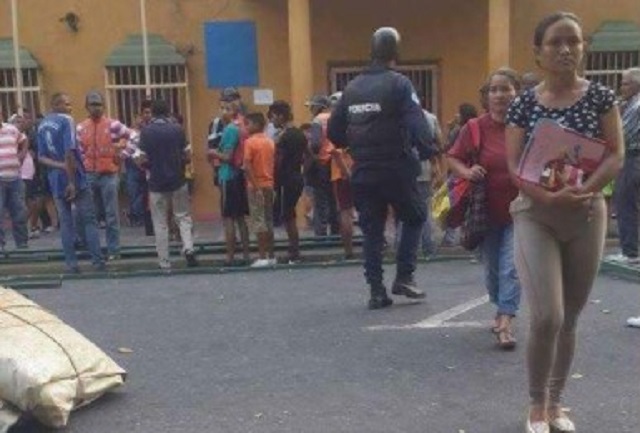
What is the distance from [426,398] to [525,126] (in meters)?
1.62

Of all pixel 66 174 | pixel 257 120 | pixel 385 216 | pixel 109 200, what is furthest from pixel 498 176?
pixel 109 200

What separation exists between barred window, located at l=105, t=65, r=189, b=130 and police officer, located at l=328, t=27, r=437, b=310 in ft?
28.7

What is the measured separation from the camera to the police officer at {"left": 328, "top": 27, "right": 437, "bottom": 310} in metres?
6.75

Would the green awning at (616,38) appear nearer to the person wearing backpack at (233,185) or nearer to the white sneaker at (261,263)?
the person wearing backpack at (233,185)

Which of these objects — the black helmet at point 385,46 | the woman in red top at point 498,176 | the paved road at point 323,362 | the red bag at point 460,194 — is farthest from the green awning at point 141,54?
the woman in red top at point 498,176

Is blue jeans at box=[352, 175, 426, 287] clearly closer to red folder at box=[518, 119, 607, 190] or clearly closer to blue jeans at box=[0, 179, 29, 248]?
red folder at box=[518, 119, 607, 190]

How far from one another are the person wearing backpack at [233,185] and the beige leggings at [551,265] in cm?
612

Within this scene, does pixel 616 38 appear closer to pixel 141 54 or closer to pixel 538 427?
pixel 141 54

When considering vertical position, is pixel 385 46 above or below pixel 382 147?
above

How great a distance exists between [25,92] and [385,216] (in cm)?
1007

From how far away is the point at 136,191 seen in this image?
14.1 metres

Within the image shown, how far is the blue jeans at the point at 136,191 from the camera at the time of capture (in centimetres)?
1381

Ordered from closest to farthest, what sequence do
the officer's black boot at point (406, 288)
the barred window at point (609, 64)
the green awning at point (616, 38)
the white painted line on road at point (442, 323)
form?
the white painted line on road at point (442, 323)
the officer's black boot at point (406, 288)
the green awning at point (616, 38)
the barred window at point (609, 64)

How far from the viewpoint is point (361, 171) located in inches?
272
